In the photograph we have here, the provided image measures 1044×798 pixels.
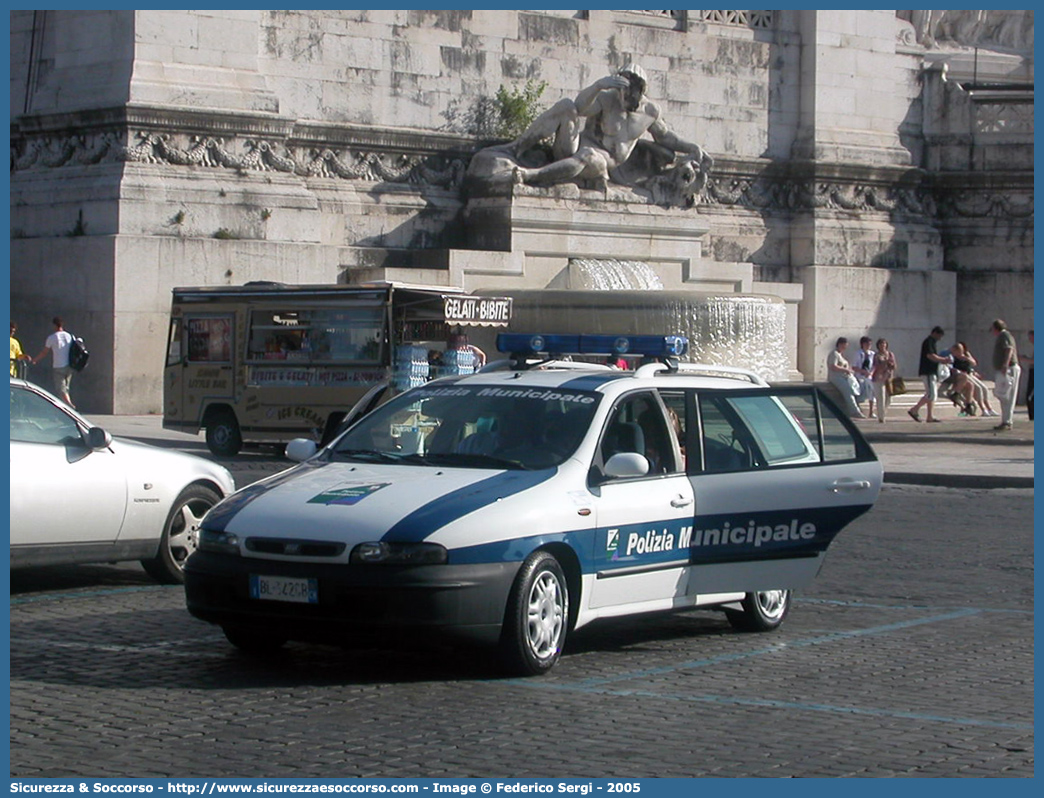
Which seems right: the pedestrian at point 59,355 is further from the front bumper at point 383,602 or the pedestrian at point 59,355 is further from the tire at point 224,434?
the front bumper at point 383,602

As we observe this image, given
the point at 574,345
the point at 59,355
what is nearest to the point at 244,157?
the point at 59,355

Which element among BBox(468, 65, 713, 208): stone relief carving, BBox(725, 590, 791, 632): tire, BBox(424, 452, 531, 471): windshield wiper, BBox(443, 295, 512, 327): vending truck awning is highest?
BBox(468, 65, 713, 208): stone relief carving

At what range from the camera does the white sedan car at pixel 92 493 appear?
34.7 ft

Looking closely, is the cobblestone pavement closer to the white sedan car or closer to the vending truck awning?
the white sedan car

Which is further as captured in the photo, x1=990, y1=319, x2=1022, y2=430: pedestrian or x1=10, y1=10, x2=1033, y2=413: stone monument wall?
x1=10, y1=10, x2=1033, y2=413: stone monument wall

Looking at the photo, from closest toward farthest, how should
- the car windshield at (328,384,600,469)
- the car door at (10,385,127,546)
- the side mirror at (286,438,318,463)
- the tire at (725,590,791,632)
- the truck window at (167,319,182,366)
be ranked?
the car windshield at (328,384,600,469) < the side mirror at (286,438,318,463) < the tire at (725,590,791,632) < the car door at (10,385,127,546) < the truck window at (167,319,182,366)

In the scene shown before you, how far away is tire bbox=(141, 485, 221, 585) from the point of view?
11594 mm

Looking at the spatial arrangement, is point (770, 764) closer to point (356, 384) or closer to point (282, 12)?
point (356, 384)

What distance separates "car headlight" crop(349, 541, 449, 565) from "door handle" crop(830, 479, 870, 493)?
2614 mm

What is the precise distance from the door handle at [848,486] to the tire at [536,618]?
1873mm

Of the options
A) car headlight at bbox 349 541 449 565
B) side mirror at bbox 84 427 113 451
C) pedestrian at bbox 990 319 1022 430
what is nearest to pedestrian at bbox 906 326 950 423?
pedestrian at bbox 990 319 1022 430

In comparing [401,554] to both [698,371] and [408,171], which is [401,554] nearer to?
[698,371]

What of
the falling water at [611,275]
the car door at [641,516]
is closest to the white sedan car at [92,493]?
the car door at [641,516]

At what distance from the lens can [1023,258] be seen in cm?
3597
